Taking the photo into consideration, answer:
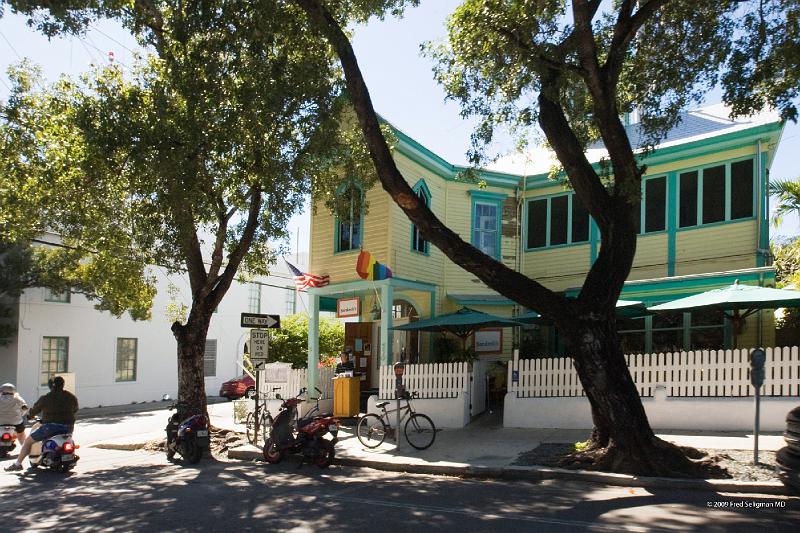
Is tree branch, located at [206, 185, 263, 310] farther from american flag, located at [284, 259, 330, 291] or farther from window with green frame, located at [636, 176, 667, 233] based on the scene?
window with green frame, located at [636, 176, 667, 233]

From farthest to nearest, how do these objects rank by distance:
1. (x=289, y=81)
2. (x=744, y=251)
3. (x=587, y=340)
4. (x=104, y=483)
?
1. (x=744, y=251)
2. (x=289, y=81)
3. (x=104, y=483)
4. (x=587, y=340)

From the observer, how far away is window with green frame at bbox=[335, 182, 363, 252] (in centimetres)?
1480

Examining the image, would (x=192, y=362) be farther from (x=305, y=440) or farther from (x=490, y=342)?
(x=490, y=342)

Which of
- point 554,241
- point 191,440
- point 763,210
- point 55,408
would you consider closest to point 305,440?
point 191,440

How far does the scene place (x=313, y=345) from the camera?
1672 cm

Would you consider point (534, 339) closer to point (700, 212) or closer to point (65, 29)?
point (700, 212)

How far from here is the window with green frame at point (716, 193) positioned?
1476 centimetres

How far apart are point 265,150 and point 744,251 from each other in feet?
35.6

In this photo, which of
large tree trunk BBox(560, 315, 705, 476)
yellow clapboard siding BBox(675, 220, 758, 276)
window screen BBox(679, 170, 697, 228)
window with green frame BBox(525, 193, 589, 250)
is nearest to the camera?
large tree trunk BBox(560, 315, 705, 476)

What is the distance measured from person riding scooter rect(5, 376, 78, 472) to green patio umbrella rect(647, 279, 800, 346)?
1158 cm

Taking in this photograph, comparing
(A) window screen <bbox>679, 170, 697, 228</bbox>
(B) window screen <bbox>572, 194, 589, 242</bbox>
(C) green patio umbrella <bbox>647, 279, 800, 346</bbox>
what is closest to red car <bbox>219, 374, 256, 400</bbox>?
(B) window screen <bbox>572, 194, 589, 242</bbox>

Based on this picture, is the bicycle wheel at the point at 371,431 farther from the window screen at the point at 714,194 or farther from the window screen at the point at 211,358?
the window screen at the point at 211,358

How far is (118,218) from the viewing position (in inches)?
554

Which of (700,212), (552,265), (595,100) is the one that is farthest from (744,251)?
(595,100)
